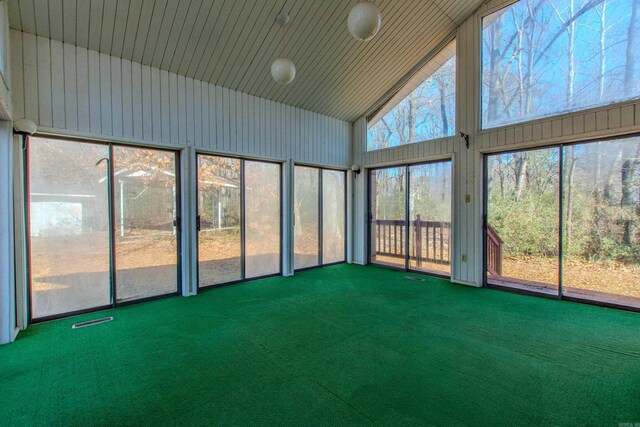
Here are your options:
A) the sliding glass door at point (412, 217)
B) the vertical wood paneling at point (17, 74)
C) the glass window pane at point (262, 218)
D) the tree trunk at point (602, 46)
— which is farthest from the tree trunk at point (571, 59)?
the vertical wood paneling at point (17, 74)

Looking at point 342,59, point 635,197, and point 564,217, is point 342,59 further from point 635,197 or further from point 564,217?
point 635,197

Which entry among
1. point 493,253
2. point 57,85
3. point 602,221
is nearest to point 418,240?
point 493,253

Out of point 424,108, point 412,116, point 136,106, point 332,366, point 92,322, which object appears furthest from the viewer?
point 412,116

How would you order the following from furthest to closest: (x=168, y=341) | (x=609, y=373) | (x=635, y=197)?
(x=635, y=197) → (x=168, y=341) → (x=609, y=373)

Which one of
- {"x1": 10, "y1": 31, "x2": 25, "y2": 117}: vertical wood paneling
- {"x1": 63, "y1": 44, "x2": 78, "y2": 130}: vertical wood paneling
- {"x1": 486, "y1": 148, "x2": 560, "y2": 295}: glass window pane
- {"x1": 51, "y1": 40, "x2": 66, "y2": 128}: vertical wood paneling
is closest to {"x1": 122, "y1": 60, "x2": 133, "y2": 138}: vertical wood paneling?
{"x1": 63, "y1": 44, "x2": 78, "y2": 130}: vertical wood paneling

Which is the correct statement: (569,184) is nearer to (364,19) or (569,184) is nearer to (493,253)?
(493,253)

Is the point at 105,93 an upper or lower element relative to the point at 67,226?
upper

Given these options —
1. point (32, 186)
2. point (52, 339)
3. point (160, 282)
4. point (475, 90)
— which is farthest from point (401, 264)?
point (32, 186)

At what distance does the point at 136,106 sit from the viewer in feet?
13.5

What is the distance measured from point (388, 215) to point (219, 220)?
347 centimetres

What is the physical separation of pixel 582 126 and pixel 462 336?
10.8ft

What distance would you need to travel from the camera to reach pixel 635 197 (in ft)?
12.5

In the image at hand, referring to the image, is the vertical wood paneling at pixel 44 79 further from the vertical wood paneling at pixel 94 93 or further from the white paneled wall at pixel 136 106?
the vertical wood paneling at pixel 94 93

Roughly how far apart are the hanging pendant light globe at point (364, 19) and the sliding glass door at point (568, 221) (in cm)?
336
